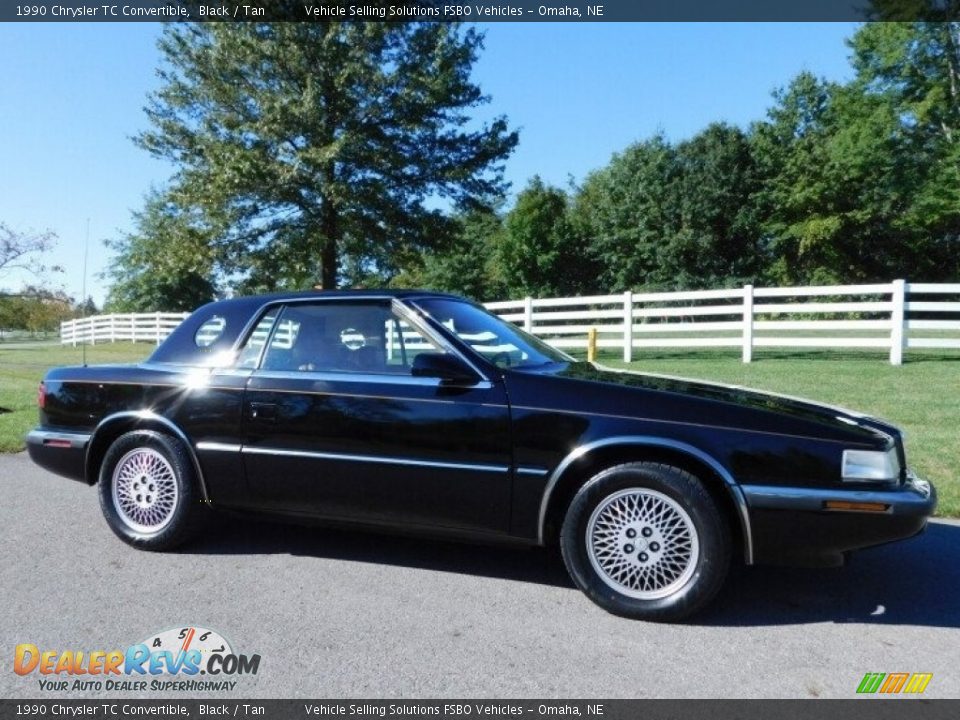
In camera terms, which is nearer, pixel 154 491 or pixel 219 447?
pixel 219 447

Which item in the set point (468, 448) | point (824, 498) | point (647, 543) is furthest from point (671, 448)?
point (468, 448)

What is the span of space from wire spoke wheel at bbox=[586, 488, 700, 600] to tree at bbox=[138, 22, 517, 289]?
16.8m

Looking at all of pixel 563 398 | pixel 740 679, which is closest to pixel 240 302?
pixel 563 398

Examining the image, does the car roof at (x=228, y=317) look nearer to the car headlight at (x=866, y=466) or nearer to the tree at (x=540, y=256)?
the car headlight at (x=866, y=466)

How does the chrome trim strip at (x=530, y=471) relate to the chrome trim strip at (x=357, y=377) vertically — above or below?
below

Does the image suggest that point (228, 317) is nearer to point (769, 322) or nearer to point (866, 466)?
point (866, 466)

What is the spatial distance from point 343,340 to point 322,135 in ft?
54.1

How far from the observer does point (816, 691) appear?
105 inches

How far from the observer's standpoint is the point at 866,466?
321 cm

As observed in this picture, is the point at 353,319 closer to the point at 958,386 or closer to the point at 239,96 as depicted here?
the point at 958,386

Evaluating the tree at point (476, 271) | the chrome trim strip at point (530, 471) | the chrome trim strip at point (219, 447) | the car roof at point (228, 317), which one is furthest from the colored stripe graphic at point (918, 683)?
the tree at point (476, 271)
